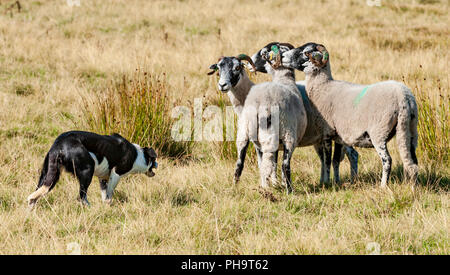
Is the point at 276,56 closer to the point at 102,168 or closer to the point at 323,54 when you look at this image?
the point at 323,54

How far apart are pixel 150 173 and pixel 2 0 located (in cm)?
1449

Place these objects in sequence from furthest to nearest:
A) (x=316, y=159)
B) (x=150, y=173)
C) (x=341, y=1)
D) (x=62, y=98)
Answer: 1. (x=341, y=1)
2. (x=62, y=98)
3. (x=316, y=159)
4. (x=150, y=173)

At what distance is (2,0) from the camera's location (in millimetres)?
17516

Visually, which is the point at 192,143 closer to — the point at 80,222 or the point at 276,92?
the point at 276,92

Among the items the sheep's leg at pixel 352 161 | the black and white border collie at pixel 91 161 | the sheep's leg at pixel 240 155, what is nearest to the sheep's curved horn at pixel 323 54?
the sheep's leg at pixel 352 161

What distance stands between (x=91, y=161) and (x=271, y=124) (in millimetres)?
1828

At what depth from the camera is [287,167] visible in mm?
5402

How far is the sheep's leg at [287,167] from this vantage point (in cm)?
532

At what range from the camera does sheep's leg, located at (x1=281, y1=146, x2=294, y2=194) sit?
532 centimetres

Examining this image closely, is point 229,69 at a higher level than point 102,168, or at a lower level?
higher

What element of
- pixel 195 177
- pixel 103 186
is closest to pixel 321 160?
pixel 195 177

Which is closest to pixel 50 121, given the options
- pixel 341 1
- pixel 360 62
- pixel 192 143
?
pixel 192 143

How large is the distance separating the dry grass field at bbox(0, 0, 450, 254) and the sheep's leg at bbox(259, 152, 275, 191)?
157 millimetres
